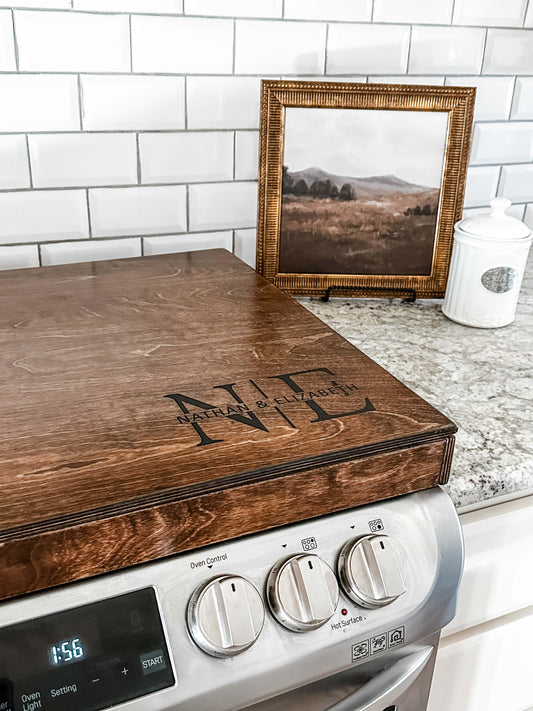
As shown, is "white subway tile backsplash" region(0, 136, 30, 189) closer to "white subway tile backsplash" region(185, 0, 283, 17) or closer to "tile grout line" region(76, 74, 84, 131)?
"tile grout line" region(76, 74, 84, 131)

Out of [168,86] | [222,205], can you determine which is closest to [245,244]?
[222,205]

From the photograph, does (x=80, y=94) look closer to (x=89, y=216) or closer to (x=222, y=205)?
(x=89, y=216)

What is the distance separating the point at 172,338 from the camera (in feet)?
2.38

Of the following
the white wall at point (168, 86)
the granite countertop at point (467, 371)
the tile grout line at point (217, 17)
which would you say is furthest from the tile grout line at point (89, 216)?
the granite countertop at point (467, 371)

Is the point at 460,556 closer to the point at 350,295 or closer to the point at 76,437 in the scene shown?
the point at 76,437

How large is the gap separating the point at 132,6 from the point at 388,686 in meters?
0.92

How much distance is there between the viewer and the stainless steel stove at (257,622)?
1.51ft

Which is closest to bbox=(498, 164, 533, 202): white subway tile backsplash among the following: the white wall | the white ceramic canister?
the white wall

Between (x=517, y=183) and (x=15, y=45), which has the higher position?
(x=15, y=45)

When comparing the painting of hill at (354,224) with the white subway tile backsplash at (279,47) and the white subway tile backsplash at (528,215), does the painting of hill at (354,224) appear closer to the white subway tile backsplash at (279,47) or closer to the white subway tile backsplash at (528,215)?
the white subway tile backsplash at (279,47)

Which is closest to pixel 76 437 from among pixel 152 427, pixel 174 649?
pixel 152 427

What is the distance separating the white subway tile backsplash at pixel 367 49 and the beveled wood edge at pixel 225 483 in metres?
0.75

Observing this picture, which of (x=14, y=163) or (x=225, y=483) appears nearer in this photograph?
(x=225, y=483)

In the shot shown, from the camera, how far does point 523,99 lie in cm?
124
